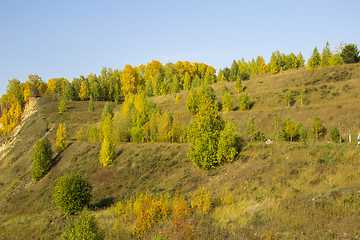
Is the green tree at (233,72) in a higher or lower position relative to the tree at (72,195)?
higher

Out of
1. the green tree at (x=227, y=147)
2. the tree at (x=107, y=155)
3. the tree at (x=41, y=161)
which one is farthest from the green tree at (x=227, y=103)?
the tree at (x=41, y=161)

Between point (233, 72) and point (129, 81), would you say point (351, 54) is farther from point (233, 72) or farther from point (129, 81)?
point (129, 81)

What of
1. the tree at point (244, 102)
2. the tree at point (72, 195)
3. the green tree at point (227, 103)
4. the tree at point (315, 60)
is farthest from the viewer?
the tree at point (315, 60)

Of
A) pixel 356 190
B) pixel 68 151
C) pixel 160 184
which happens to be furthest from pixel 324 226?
pixel 68 151

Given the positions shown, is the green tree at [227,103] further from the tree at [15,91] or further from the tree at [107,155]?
the tree at [15,91]

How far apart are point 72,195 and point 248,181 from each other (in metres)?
15.4

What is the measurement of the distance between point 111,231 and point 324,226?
11.6 metres

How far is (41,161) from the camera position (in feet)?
139

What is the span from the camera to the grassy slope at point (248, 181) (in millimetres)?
11773

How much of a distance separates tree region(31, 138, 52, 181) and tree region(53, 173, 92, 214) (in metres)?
22.1

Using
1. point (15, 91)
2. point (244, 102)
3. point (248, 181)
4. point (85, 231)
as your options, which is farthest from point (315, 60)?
point (15, 91)

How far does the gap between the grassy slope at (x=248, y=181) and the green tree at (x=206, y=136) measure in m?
1.24

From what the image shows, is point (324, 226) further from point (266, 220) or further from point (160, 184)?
point (160, 184)

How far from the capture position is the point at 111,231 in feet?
50.7
